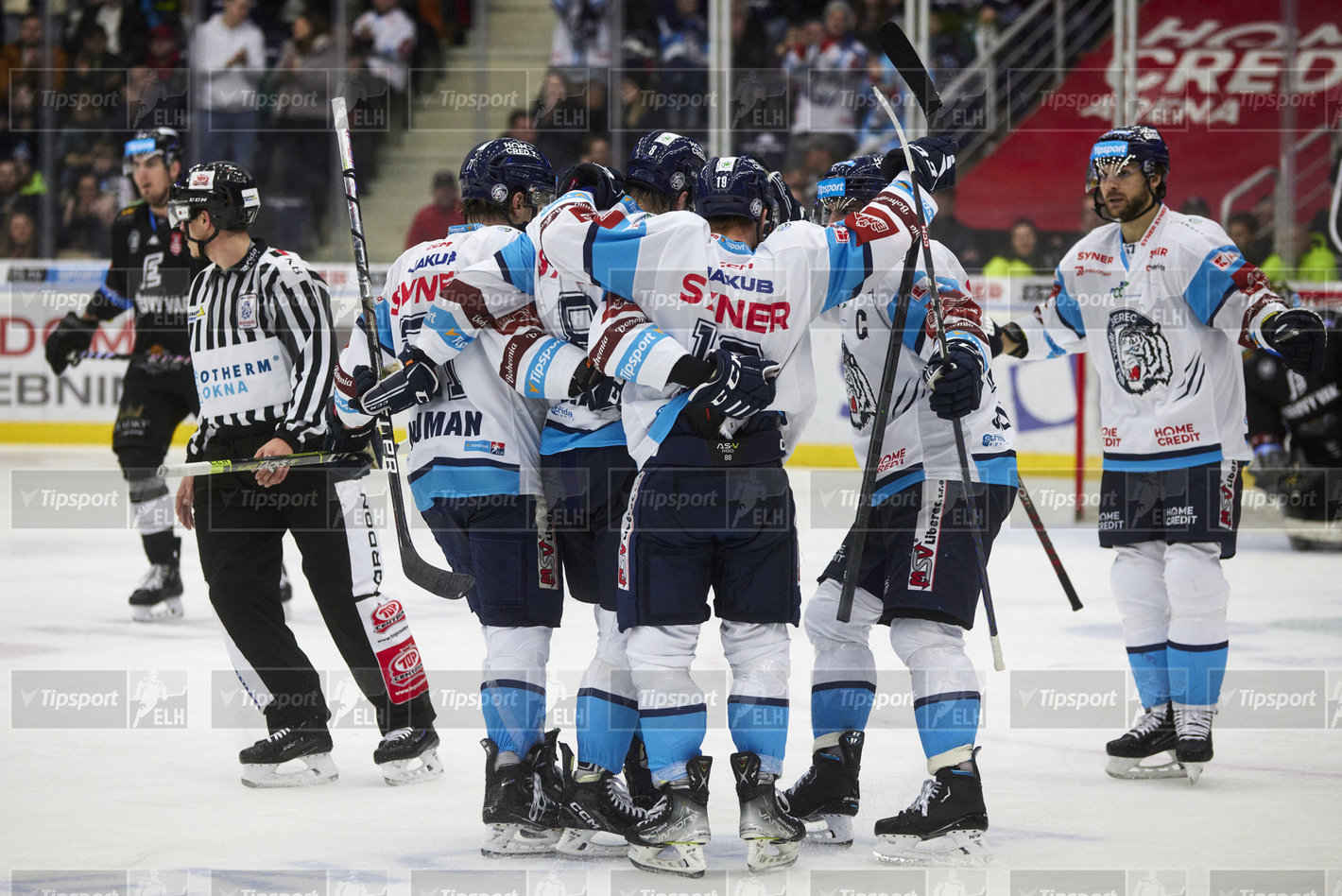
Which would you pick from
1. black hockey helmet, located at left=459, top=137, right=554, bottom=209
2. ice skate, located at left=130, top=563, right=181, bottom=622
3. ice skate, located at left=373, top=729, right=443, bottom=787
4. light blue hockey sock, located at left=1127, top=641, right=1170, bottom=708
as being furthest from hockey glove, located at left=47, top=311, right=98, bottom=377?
light blue hockey sock, located at left=1127, top=641, right=1170, bottom=708

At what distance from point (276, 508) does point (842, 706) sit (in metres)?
1.48

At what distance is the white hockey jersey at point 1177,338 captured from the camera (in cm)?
398

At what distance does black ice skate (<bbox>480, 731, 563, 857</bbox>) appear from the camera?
10.8ft

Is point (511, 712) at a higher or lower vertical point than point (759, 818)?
higher

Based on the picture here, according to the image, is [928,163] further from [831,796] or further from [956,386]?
[831,796]

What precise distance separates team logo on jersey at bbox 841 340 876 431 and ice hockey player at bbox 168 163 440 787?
1.24 m

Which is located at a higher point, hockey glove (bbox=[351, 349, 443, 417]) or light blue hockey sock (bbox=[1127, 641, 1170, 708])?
hockey glove (bbox=[351, 349, 443, 417])

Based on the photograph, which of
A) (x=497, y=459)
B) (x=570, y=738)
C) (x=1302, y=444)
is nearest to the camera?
(x=497, y=459)

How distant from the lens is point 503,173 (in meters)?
3.48

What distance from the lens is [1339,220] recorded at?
383 inches

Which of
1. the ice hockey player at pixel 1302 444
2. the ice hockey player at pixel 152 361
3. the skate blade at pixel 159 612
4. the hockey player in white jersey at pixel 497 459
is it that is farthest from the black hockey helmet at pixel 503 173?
the ice hockey player at pixel 1302 444

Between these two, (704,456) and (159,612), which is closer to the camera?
(704,456)

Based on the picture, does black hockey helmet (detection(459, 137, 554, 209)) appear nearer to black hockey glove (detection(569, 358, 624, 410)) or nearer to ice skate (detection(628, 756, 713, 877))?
black hockey glove (detection(569, 358, 624, 410))

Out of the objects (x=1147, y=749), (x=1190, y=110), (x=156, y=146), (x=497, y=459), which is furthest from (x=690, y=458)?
(x=1190, y=110)
